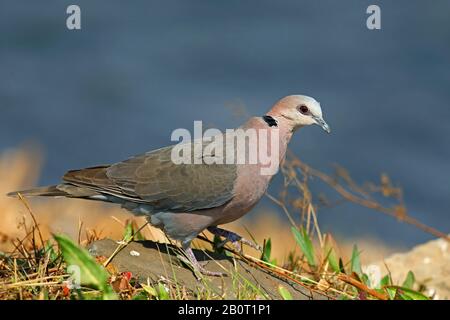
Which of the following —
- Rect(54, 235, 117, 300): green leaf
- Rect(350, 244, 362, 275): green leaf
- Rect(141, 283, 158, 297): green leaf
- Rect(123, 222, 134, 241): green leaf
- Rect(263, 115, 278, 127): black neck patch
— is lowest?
Rect(350, 244, 362, 275): green leaf

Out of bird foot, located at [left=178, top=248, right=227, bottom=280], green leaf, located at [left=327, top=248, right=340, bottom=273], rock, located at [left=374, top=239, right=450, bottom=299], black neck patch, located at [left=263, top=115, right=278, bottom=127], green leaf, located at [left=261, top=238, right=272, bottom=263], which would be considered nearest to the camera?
bird foot, located at [left=178, top=248, right=227, bottom=280]

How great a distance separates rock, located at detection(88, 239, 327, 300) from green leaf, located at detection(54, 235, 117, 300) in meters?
0.64

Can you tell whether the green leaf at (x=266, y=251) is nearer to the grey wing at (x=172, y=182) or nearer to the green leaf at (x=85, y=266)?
the grey wing at (x=172, y=182)

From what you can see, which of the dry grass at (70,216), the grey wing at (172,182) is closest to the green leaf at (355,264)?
the grey wing at (172,182)

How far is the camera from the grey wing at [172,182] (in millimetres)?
5609

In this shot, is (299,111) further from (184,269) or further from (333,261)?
(184,269)

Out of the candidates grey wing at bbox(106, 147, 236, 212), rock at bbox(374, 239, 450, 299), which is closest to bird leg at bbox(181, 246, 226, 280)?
grey wing at bbox(106, 147, 236, 212)

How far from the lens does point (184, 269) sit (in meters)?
5.44

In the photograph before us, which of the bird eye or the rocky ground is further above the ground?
the bird eye

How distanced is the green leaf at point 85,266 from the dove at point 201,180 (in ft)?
3.95

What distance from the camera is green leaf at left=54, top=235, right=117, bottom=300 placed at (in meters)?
4.27

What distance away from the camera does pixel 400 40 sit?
21.2 meters

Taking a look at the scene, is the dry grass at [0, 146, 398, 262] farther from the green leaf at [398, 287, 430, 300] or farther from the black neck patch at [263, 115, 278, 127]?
the green leaf at [398, 287, 430, 300]

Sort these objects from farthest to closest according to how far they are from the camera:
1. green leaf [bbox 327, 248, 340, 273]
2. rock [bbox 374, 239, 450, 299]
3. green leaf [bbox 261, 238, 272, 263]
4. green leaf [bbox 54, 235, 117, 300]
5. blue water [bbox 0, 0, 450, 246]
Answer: blue water [bbox 0, 0, 450, 246]
rock [bbox 374, 239, 450, 299]
green leaf [bbox 327, 248, 340, 273]
green leaf [bbox 261, 238, 272, 263]
green leaf [bbox 54, 235, 117, 300]
